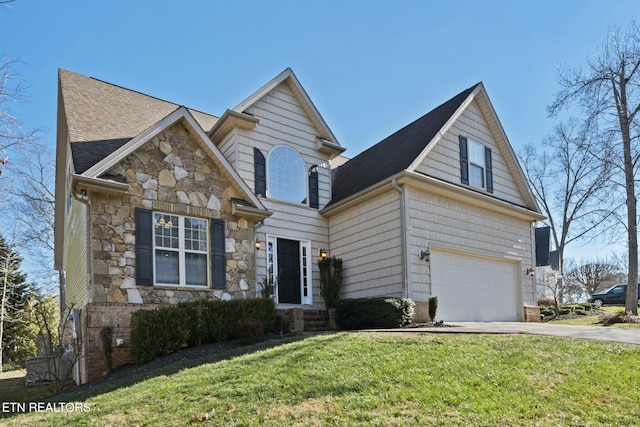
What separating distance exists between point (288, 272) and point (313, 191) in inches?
102

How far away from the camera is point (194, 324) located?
10.2 metres

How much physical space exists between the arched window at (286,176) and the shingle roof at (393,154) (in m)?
1.12

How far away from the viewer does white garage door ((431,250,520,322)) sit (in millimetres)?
13695

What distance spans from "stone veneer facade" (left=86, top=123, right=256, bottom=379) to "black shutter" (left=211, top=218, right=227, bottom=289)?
0.45 ft

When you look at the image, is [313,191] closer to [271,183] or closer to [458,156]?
[271,183]

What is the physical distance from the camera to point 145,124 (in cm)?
1350

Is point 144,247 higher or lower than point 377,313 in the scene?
higher

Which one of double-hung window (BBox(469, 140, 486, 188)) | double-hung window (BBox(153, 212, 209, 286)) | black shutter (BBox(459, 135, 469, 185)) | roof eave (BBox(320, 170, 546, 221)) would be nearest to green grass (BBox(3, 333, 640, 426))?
double-hung window (BBox(153, 212, 209, 286))

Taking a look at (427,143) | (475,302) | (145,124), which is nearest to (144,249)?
(145,124)

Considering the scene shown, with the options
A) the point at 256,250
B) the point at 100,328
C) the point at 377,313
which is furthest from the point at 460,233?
the point at 100,328

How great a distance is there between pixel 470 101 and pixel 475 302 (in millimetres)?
5889

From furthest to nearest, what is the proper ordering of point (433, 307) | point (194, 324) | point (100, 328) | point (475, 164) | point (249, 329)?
point (475, 164) → point (433, 307) → point (249, 329) → point (194, 324) → point (100, 328)

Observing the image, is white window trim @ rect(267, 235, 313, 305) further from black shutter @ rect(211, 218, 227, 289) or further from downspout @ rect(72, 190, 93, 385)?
downspout @ rect(72, 190, 93, 385)

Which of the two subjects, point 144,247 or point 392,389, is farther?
point 144,247
